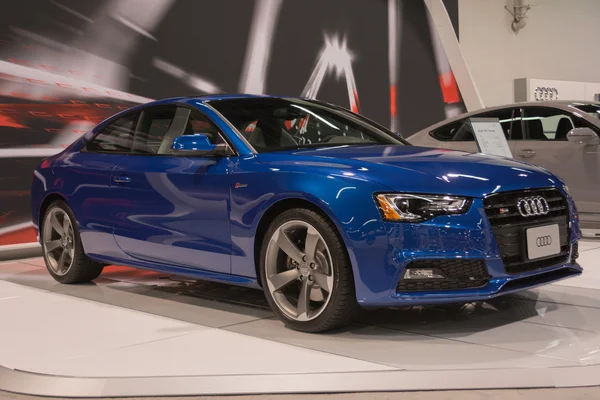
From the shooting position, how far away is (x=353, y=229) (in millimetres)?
3672

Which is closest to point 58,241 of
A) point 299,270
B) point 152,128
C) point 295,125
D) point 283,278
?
point 152,128

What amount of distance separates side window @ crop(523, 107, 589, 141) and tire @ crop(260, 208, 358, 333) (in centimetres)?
431

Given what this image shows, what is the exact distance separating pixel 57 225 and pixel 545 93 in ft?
36.5

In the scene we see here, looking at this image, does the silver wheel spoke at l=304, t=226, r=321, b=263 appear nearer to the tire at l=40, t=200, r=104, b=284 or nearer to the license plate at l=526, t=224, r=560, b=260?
the license plate at l=526, t=224, r=560, b=260

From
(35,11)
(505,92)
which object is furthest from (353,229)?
(505,92)

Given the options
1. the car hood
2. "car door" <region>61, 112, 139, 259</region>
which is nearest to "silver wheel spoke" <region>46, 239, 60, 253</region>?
"car door" <region>61, 112, 139, 259</region>

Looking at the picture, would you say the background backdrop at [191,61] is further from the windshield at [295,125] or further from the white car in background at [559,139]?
the windshield at [295,125]

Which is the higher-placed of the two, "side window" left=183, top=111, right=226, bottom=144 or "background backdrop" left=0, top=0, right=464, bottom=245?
"background backdrop" left=0, top=0, right=464, bottom=245

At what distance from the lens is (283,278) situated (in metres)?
4.05

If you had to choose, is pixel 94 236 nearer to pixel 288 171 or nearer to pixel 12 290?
pixel 12 290

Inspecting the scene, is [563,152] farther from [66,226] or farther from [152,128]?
[66,226]

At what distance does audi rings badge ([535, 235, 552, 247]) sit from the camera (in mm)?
3904

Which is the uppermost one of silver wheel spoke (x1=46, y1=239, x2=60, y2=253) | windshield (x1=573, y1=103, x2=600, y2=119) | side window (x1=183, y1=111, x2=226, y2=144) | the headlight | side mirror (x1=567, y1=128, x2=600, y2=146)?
windshield (x1=573, y1=103, x2=600, y2=119)

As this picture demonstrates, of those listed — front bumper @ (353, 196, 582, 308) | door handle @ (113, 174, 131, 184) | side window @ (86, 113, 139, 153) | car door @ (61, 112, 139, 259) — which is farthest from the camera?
side window @ (86, 113, 139, 153)
